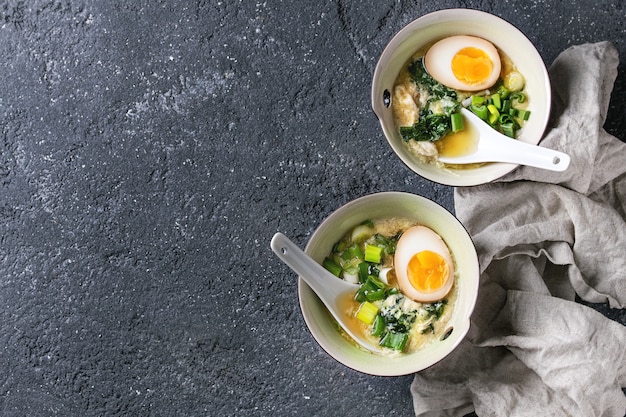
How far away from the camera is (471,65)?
205 cm

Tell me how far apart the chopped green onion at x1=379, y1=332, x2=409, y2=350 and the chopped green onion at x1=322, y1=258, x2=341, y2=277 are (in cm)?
21

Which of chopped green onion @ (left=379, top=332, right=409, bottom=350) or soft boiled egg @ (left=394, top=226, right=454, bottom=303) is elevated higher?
soft boiled egg @ (left=394, top=226, right=454, bottom=303)

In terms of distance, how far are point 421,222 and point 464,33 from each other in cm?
51

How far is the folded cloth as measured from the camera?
203 cm

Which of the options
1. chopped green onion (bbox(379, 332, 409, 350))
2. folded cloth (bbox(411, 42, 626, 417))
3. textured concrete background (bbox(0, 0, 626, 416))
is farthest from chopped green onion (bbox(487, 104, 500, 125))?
chopped green onion (bbox(379, 332, 409, 350))

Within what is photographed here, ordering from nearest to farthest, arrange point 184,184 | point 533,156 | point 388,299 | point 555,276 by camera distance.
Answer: point 533,156 < point 388,299 < point 555,276 < point 184,184

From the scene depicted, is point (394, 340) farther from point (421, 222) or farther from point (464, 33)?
point (464, 33)

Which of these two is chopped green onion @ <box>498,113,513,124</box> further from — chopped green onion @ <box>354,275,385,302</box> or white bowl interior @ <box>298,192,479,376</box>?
chopped green onion @ <box>354,275,385,302</box>

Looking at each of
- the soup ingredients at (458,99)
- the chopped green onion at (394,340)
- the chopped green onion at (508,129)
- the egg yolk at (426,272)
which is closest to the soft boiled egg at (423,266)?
the egg yolk at (426,272)

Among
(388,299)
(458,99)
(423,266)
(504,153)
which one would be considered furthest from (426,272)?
(458,99)

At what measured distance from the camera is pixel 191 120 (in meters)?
2.28

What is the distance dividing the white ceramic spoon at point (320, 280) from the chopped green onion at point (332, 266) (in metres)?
0.05

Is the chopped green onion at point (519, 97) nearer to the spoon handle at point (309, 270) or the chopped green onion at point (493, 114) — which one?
the chopped green onion at point (493, 114)

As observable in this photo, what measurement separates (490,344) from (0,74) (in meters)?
1.63
